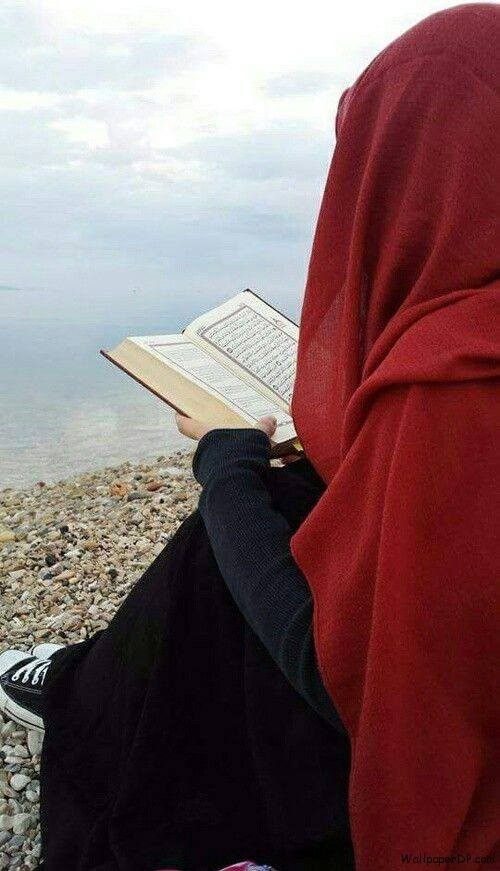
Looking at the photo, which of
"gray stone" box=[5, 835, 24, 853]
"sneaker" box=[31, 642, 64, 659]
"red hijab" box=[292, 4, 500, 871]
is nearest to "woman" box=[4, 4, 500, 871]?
"red hijab" box=[292, 4, 500, 871]

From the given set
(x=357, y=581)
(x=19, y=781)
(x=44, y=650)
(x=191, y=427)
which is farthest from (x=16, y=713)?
(x=357, y=581)

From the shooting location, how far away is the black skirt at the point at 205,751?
4.33ft

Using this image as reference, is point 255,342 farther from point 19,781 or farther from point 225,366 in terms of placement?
point 19,781

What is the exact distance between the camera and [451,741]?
105 centimetres

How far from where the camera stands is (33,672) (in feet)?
7.39

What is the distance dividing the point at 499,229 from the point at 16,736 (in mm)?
1851

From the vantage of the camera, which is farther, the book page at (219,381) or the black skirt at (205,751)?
the book page at (219,381)

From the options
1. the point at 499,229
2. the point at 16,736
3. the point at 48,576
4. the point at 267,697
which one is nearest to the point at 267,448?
the point at 267,697

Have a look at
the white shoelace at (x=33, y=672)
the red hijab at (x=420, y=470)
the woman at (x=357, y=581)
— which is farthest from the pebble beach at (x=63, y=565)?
the red hijab at (x=420, y=470)

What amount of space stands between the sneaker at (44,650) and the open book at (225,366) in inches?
46.5

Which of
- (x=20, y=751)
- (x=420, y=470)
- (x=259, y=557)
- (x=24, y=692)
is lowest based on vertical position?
(x=20, y=751)

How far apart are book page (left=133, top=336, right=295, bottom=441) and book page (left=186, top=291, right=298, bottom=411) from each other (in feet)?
0.07

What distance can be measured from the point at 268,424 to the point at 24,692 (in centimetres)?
112

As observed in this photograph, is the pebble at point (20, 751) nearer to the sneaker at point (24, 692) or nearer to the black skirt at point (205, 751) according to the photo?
the sneaker at point (24, 692)
